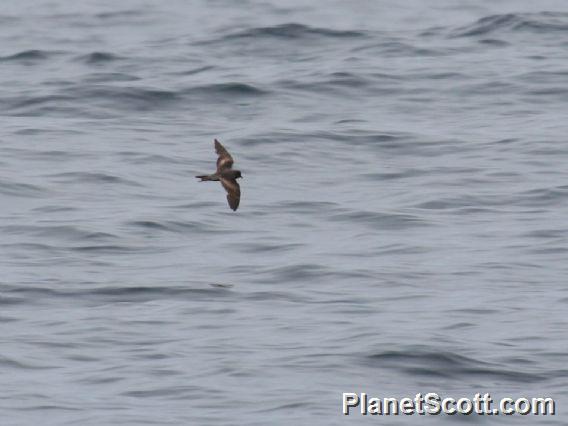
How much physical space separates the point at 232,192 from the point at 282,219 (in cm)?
317

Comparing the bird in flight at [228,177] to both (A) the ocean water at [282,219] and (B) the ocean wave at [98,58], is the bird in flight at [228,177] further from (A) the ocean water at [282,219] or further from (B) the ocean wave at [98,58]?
(B) the ocean wave at [98,58]

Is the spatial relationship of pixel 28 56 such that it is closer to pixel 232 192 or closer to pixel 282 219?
pixel 282 219

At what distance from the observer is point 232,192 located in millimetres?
15430

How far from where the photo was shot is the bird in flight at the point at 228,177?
50.1 feet

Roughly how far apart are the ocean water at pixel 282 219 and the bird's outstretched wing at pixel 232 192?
36.9 inches

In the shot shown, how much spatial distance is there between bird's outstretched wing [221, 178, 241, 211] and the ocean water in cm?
94

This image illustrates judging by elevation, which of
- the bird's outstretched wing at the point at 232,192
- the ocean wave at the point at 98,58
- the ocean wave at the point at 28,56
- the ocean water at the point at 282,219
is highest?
the bird's outstretched wing at the point at 232,192

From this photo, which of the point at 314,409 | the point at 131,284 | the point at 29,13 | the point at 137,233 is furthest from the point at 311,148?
the point at 29,13

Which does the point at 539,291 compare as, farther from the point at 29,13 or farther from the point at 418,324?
the point at 29,13

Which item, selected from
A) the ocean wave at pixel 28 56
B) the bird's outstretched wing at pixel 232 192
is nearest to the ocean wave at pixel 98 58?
the ocean wave at pixel 28 56

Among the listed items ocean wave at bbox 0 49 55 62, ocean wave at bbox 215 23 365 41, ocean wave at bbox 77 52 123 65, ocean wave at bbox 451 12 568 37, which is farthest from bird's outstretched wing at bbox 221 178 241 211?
ocean wave at bbox 451 12 568 37

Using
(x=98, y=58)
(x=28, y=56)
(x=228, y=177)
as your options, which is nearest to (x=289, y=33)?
(x=98, y=58)

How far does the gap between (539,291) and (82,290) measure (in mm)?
4173

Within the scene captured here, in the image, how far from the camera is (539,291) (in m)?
15.8
